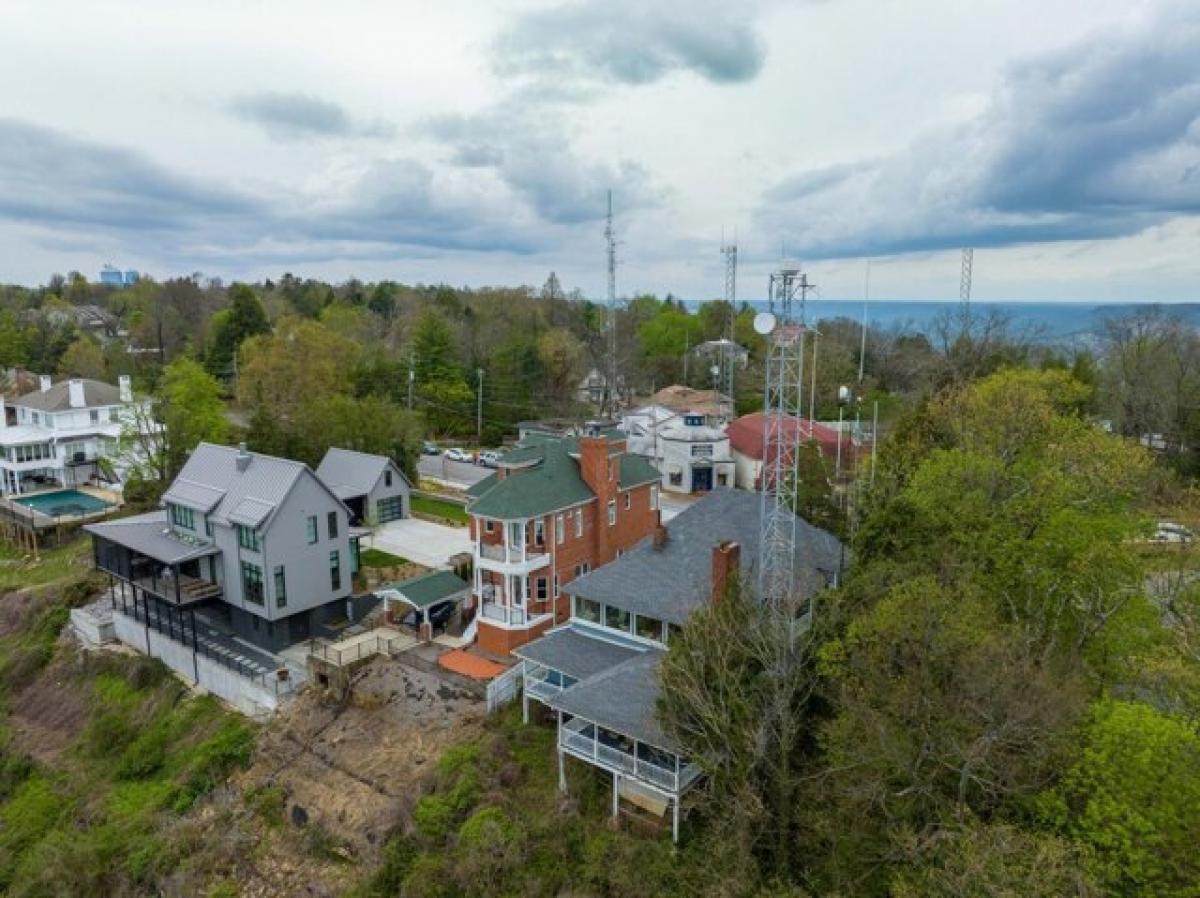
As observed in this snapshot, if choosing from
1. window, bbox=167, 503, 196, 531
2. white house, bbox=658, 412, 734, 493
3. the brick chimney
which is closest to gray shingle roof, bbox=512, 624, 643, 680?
the brick chimney

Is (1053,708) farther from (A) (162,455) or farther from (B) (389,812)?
(A) (162,455)

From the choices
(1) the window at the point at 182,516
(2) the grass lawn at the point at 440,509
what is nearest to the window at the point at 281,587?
(1) the window at the point at 182,516

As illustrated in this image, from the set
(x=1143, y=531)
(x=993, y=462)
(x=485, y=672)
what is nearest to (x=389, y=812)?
(x=485, y=672)

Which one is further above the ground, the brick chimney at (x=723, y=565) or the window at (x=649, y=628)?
the brick chimney at (x=723, y=565)

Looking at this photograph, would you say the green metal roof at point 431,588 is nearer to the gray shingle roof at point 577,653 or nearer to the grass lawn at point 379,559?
the gray shingle roof at point 577,653

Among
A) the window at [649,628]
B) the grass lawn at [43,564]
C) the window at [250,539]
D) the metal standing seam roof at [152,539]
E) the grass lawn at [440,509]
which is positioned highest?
the window at [250,539]

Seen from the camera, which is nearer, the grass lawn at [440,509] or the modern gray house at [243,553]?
the modern gray house at [243,553]

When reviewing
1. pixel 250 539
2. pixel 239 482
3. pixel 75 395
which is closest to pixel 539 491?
pixel 250 539
